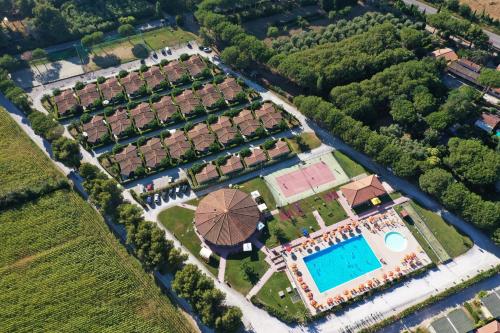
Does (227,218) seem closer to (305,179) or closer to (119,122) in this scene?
(305,179)

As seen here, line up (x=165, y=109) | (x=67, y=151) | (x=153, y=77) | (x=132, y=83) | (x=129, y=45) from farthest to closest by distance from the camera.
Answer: (x=129, y=45), (x=153, y=77), (x=132, y=83), (x=165, y=109), (x=67, y=151)

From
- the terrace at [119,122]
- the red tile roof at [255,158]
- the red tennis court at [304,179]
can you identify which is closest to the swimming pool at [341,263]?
the red tennis court at [304,179]

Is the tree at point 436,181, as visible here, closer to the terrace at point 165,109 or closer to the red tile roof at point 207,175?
the red tile roof at point 207,175

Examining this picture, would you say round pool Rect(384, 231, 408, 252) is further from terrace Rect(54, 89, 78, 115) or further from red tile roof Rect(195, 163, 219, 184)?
terrace Rect(54, 89, 78, 115)

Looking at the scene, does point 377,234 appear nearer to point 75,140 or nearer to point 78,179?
point 78,179

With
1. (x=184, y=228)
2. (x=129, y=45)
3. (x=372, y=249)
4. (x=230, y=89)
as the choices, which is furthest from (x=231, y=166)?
(x=129, y=45)

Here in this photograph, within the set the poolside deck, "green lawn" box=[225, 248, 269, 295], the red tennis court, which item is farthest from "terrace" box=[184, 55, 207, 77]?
the poolside deck
